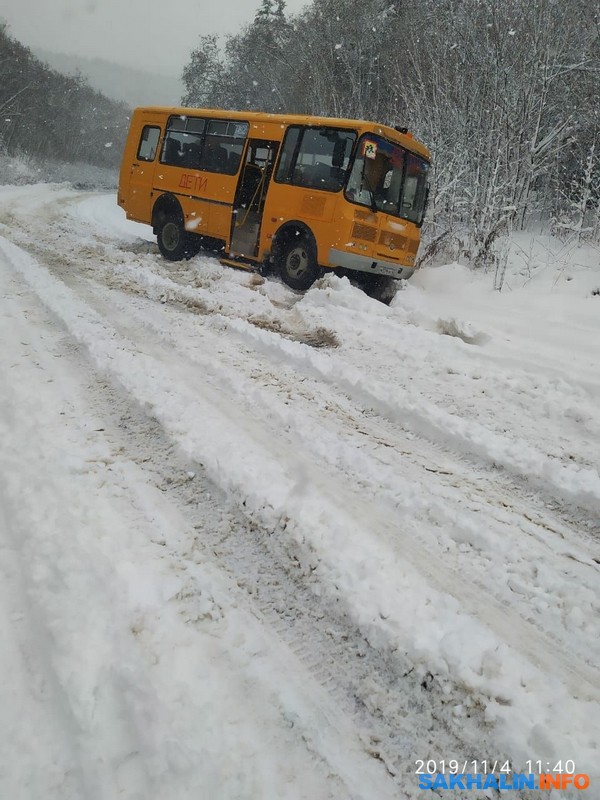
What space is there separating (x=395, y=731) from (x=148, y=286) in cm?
681

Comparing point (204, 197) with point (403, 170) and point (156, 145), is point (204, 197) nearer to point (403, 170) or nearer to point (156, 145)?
point (156, 145)

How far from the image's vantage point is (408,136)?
28.1 feet

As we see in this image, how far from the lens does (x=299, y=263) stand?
870 cm

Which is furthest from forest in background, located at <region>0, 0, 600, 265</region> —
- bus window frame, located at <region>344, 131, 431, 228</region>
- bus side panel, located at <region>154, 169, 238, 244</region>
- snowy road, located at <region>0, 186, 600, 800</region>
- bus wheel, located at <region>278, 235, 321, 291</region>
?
snowy road, located at <region>0, 186, 600, 800</region>

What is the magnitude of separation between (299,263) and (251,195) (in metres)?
2.04

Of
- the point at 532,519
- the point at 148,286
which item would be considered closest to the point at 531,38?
the point at 148,286

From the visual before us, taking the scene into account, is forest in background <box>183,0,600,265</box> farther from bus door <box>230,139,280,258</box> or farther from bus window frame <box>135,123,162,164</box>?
bus window frame <box>135,123,162,164</box>

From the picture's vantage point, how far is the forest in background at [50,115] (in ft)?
151

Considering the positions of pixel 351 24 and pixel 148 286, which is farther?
pixel 351 24

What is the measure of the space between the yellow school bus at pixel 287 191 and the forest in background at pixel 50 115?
39828 millimetres

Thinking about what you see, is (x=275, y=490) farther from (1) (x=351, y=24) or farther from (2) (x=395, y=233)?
(1) (x=351, y=24)

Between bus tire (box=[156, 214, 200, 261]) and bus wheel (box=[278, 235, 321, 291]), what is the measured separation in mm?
2746
